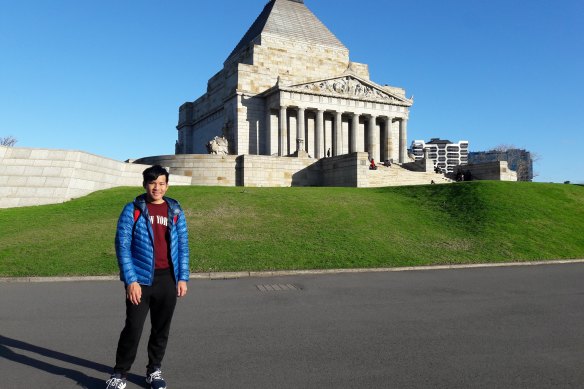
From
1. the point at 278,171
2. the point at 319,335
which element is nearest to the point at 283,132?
the point at 278,171

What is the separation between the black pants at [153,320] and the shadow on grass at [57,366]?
1.29ft

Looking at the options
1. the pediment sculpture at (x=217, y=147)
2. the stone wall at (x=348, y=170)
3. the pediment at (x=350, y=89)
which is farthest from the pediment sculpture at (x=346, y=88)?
the stone wall at (x=348, y=170)

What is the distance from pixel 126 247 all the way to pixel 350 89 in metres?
52.0

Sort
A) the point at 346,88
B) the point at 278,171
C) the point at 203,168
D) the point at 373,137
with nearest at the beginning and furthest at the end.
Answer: the point at 203,168, the point at 278,171, the point at 346,88, the point at 373,137

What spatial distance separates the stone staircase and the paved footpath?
89.4 ft

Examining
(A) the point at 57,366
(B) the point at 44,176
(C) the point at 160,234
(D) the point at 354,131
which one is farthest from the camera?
(D) the point at 354,131

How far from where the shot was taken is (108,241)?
14.9m

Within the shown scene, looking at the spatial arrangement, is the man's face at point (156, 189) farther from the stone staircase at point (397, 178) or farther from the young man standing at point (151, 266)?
the stone staircase at point (397, 178)

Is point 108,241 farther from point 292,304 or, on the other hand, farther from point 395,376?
point 395,376

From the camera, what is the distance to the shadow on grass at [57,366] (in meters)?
5.21

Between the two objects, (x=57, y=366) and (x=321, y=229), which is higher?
(x=321, y=229)

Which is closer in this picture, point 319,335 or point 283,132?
point 319,335

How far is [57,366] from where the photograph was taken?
18.5 ft

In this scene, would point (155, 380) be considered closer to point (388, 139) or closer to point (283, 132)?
point (283, 132)
